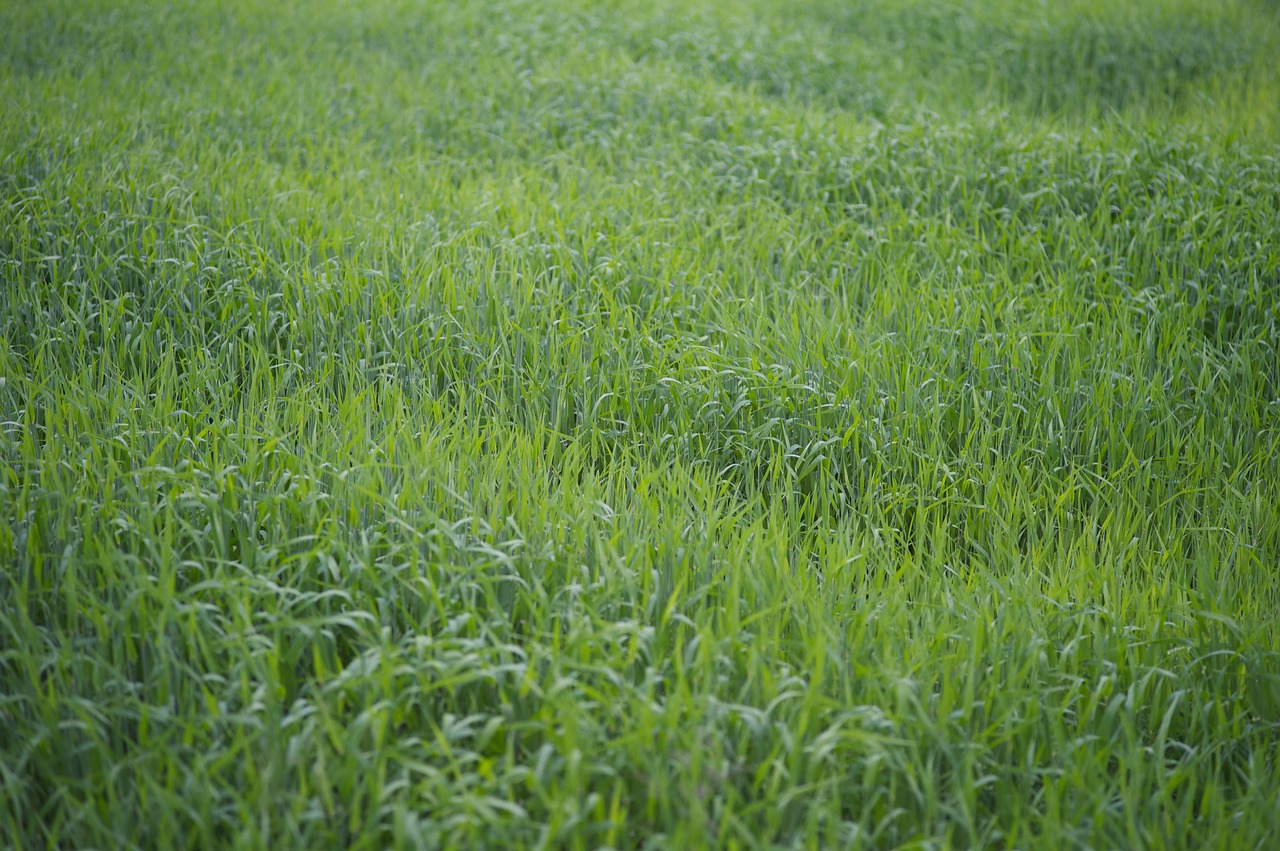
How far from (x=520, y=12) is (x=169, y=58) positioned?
3.57 metres

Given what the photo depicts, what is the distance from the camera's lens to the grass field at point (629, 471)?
1964 mm

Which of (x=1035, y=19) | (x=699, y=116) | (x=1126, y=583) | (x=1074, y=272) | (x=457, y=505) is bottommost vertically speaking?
(x=1126, y=583)

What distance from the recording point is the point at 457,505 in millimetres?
2756

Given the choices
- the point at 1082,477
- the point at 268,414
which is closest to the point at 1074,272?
the point at 1082,477

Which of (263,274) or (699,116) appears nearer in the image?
(263,274)

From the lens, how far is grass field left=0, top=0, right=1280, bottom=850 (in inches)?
77.3

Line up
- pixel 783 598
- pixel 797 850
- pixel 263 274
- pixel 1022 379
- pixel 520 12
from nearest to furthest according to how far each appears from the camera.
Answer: pixel 797 850 → pixel 783 598 → pixel 1022 379 → pixel 263 274 → pixel 520 12

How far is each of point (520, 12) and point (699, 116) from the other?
13.0 ft

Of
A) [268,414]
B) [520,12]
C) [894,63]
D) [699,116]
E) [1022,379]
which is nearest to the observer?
[268,414]

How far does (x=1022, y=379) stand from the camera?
12.5 feet

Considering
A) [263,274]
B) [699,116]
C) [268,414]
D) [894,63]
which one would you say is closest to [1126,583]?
[268,414]

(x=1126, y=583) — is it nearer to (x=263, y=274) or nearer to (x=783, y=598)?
(x=783, y=598)

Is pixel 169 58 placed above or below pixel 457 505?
above

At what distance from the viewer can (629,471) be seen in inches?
123
